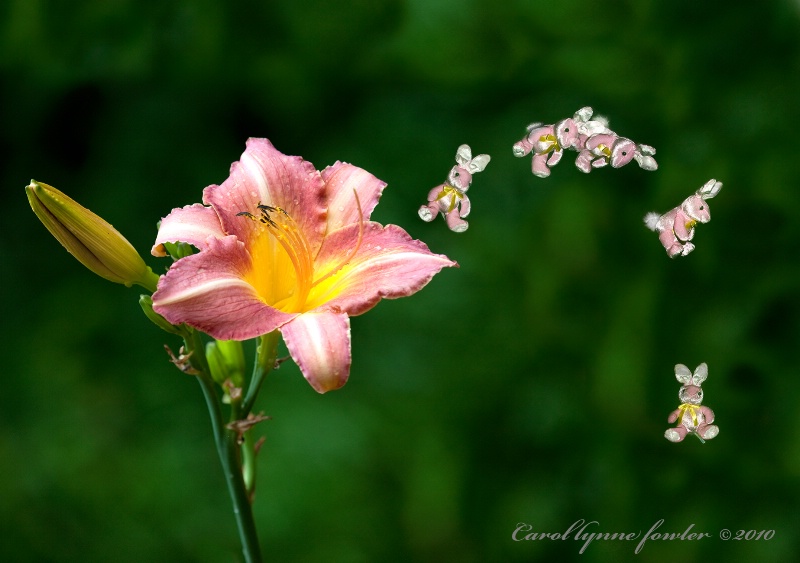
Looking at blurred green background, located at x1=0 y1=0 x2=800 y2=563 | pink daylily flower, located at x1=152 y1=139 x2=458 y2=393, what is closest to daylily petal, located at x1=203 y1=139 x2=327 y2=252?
pink daylily flower, located at x1=152 y1=139 x2=458 y2=393

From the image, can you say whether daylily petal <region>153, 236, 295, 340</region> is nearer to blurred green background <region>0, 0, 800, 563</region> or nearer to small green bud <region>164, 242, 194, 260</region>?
small green bud <region>164, 242, 194, 260</region>

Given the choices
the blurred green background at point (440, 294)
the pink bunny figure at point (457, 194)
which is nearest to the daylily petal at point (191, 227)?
the pink bunny figure at point (457, 194)

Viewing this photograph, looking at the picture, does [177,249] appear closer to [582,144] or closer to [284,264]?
[284,264]

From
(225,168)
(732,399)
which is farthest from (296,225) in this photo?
(732,399)

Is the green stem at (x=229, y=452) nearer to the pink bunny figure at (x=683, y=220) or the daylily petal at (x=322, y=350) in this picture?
the daylily petal at (x=322, y=350)

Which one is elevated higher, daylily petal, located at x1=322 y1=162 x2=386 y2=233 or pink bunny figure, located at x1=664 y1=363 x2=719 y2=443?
daylily petal, located at x1=322 y1=162 x2=386 y2=233

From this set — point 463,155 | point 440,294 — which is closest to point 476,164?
point 463,155

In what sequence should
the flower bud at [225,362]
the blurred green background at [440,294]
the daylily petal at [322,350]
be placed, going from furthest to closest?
the blurred green background at [440,294] → the flower bud at [225,362] → the daylily petal at [322,350]

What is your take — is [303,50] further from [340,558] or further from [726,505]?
[726,505]
